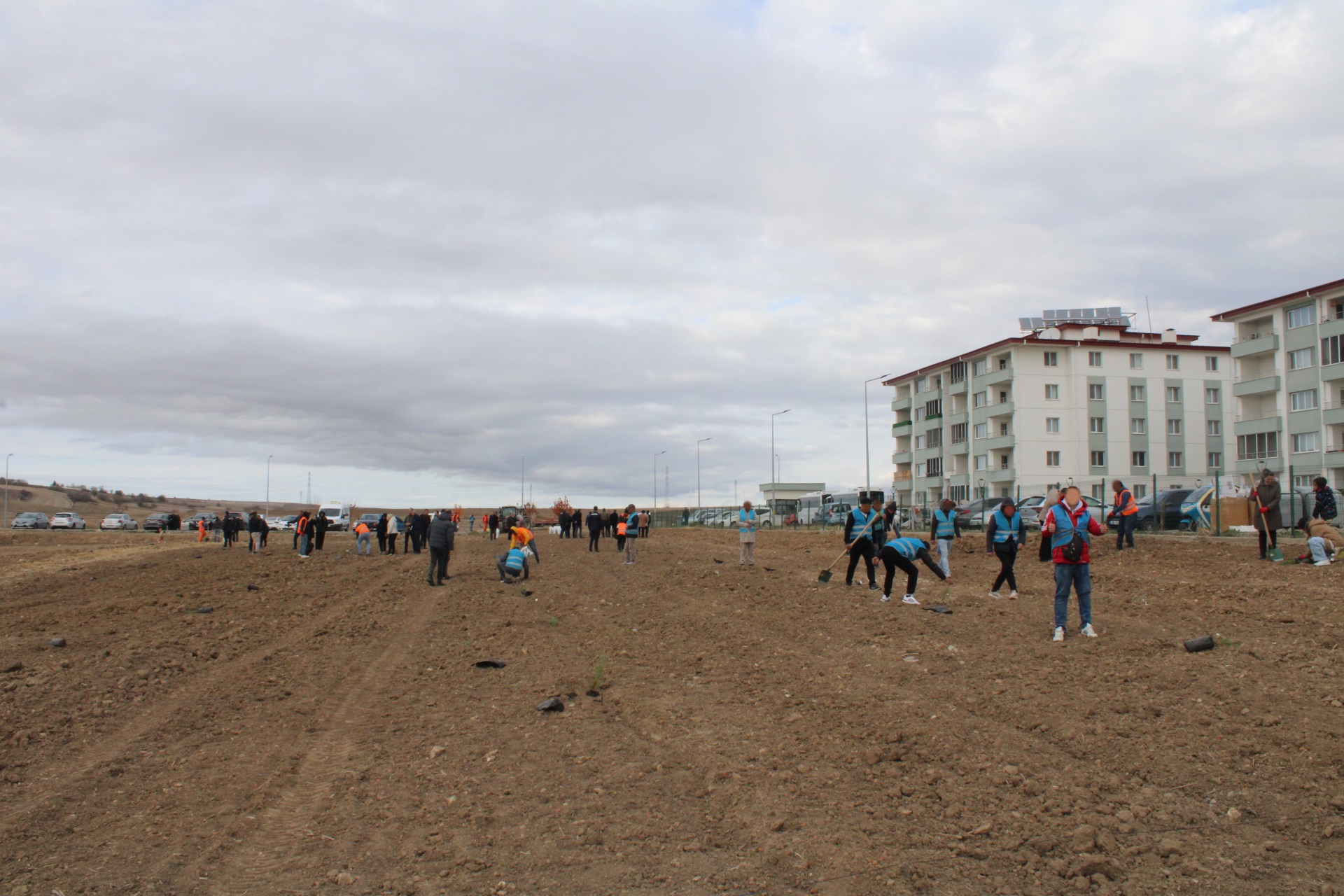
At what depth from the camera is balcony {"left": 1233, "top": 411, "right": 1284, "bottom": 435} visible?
179 ft

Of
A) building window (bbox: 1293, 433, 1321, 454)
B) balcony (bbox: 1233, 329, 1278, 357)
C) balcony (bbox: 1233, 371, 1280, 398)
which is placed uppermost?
balcony (bbox: 1233, 329, 1278, 357)

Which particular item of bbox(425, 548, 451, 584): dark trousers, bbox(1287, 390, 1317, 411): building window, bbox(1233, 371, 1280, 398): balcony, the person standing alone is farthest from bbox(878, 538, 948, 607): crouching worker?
bbox(1233, 371, 1280, 398): balcony

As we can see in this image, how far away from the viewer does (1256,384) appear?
5556 cm

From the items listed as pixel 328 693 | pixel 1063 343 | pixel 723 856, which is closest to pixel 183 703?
pixel 328 693

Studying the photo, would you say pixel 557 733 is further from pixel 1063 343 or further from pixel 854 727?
pixel 1063 343

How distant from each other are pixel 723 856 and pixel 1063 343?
68.8 meters

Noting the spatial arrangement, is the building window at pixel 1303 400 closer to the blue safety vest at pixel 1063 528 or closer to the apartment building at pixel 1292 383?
the apartment building at pixel 1292 383

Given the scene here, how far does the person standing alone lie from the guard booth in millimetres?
37937

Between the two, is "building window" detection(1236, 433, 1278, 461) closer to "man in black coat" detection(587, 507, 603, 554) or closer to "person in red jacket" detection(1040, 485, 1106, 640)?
"man in black coat" detection(587, 507, 603, 554)

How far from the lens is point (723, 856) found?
5.45 metres

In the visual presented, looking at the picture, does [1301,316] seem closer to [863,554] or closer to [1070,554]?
[863,554]

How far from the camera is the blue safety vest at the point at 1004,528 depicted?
14.5m

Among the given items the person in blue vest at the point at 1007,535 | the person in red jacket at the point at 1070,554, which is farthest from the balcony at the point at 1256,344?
the person in red jacket at the point at 1070,554

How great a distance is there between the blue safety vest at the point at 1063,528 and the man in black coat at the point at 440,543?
13.7m
